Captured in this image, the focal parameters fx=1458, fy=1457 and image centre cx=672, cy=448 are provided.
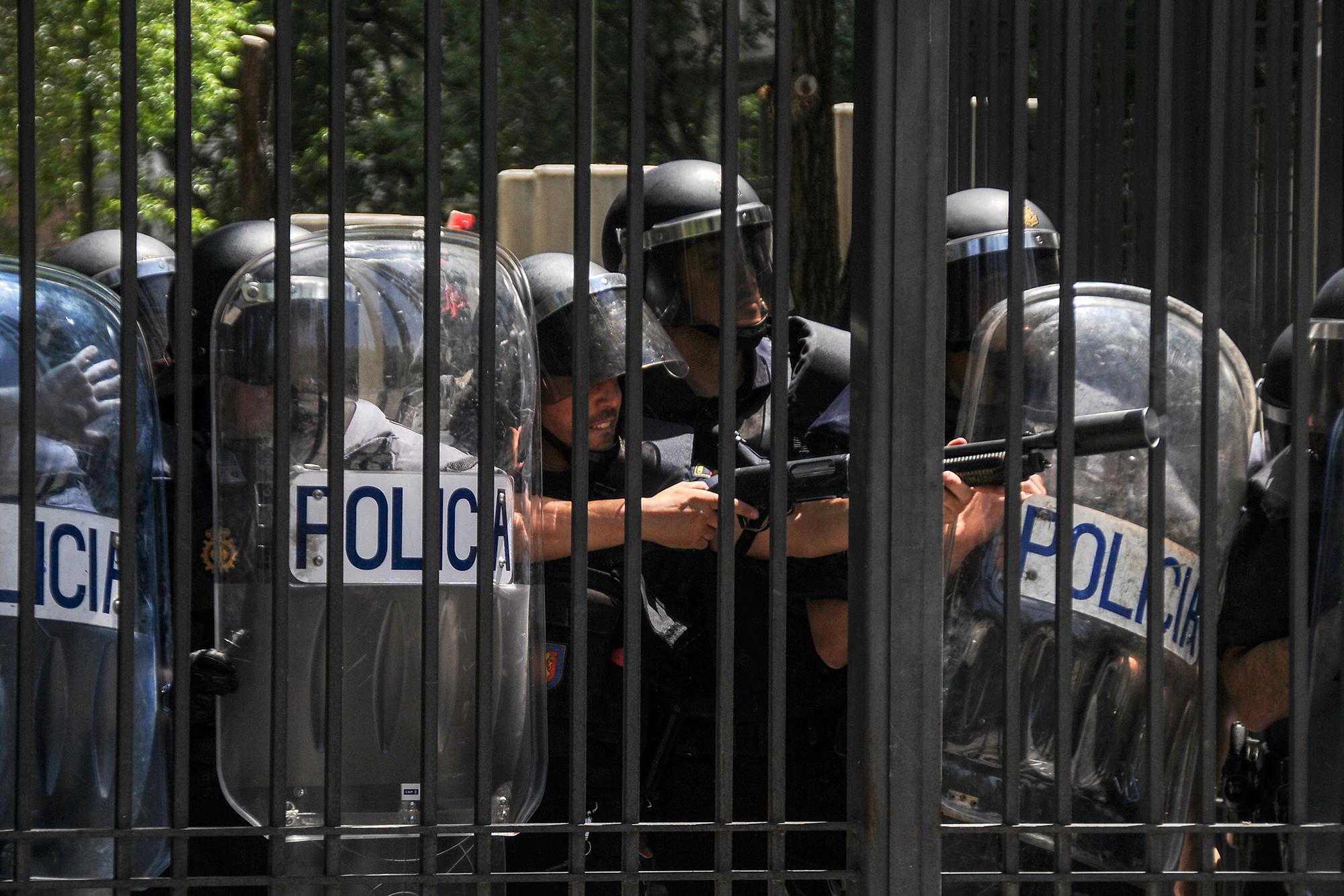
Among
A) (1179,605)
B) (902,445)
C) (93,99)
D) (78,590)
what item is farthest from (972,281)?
(93,99)

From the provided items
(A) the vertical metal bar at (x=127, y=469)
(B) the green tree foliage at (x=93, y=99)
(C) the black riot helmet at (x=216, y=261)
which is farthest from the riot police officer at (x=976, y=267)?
(B) the green tree foliage at (x=93, y=99)

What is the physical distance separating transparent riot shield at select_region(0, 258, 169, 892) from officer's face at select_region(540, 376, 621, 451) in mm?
884

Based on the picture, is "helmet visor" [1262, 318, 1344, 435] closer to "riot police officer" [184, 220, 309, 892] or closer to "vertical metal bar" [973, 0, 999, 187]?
"vertical metal bar" [973, 0, 999, 187]

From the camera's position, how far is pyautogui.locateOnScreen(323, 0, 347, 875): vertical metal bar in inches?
69.7

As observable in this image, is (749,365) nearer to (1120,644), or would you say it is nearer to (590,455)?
(590,455)

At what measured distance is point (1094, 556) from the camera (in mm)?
1988

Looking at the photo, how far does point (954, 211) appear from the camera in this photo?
294 cm

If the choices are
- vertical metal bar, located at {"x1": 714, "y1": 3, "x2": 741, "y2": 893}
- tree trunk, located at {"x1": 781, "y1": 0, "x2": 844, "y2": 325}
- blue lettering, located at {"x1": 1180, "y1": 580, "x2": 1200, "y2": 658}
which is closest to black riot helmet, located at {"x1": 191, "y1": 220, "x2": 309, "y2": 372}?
vertical metal bar, located at {"x1": 714, "y1": 3, "x2": 741, "y2": 893}

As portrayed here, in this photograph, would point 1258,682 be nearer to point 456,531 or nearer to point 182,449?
point 456,531

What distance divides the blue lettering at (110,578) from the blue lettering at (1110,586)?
4.28 feet

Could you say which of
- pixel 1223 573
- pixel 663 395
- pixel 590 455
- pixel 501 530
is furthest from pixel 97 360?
pixel 1223 573

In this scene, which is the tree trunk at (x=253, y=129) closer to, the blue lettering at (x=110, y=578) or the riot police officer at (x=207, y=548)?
the riot police officer at (x=207, y=548)

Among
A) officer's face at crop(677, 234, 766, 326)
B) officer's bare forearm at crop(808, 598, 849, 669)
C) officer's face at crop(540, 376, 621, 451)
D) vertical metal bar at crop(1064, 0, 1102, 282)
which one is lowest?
officer's bare forearm at crop(808, 598, 849, 669)

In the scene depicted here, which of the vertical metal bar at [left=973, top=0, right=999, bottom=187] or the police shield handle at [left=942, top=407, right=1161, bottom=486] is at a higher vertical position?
the vertical metal bar at [left=973, top=0, right=999, bottom=187]
